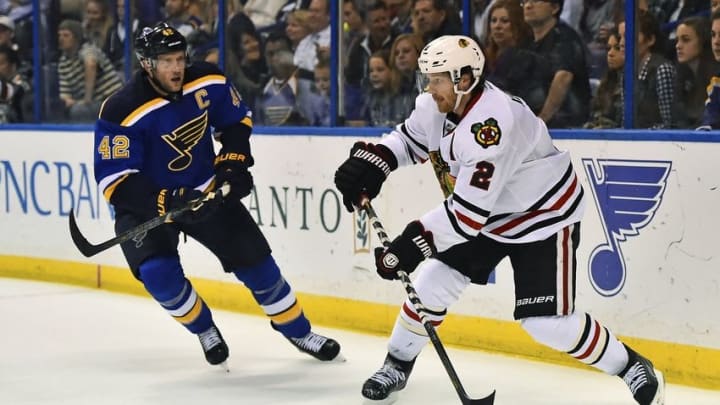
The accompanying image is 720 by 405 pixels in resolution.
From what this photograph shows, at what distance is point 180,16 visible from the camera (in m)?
6.20

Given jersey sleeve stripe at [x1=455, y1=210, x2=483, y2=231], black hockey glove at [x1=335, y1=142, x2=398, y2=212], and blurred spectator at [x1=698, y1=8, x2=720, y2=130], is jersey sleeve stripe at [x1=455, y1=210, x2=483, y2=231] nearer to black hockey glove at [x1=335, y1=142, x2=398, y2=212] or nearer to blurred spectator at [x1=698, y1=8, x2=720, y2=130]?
black hockey glove at [x1=335, y1=142, x2=398, y2=212]

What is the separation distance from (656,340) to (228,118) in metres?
1.57

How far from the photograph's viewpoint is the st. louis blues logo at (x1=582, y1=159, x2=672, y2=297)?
4.09 metres

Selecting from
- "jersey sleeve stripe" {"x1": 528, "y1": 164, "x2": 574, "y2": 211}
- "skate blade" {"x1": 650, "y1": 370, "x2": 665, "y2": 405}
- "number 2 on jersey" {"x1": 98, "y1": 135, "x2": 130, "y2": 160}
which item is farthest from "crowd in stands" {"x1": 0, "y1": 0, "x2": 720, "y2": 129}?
"number 2 on jersey" {"x1": 98, "y1": 135, "x2": 130, "y2": 160}

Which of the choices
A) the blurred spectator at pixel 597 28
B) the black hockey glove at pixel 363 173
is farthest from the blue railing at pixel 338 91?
the black hockey glove at pixel 363 173

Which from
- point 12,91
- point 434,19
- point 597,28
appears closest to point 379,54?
point 434,19

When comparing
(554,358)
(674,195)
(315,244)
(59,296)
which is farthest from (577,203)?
(59,296)

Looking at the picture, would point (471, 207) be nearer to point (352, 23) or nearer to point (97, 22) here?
point (352, 23)

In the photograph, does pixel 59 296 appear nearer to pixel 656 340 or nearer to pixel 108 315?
pixel 108 315

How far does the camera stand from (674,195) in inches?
158

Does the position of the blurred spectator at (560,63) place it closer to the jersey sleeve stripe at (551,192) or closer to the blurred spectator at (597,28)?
the blurred spectator at (597,28)

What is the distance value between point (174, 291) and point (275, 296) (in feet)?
1.14

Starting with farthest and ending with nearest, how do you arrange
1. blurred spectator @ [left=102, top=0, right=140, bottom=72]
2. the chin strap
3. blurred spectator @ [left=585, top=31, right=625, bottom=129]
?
blurred spectator @ [left=102, top=0, right=140, bottom=72] < blurred spectator @ [left=585, top=31, right=625, bottom=129] < the chin strap

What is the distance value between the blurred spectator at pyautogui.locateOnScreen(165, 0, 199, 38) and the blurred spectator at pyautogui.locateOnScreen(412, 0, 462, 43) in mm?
1433
